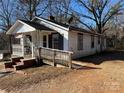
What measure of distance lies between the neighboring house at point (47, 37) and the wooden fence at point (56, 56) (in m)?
1.73

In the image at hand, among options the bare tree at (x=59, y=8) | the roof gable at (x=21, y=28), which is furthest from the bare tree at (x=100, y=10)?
the roof gable at (x=21, y=28)

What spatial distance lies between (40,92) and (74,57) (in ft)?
32.7

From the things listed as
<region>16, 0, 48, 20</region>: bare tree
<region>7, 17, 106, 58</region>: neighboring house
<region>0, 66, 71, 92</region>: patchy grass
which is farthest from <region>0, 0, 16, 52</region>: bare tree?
<region>0, 66, 71, 92</region>: patchy grass

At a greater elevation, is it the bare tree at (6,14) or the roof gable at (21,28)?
the bare tree at (6,14)

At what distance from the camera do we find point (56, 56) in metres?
15.1

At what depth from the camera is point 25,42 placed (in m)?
19.7

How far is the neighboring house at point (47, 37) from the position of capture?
18.2 meters

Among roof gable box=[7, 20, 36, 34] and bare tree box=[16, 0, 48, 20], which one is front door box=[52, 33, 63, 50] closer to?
roof gable box=[7, 20, 36, 34]

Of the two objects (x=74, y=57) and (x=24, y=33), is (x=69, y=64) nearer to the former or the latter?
(x=74, y=57)

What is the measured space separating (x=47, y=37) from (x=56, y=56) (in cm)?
517

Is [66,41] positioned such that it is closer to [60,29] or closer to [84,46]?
[60,29]

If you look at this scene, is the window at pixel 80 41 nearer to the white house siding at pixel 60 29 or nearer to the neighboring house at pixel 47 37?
the neighboring house at pixel 47 37

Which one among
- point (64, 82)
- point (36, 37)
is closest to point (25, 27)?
point (36, 37)

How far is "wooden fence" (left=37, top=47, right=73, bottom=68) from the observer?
46.0ft
